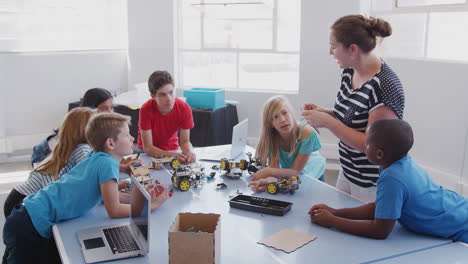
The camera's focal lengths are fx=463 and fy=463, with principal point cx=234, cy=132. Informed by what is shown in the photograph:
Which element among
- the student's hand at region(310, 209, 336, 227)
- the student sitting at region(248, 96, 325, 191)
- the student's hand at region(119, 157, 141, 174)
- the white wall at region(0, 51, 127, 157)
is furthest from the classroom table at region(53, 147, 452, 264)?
the white wall at region(0, 51, 127, 157)

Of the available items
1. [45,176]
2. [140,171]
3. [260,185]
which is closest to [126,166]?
[140,171]

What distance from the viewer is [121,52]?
6320 millimetres

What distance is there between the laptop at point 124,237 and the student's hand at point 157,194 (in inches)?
8.3

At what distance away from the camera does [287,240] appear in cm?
179

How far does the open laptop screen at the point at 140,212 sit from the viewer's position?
1622mm

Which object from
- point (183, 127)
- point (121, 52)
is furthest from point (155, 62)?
point (183, 127)

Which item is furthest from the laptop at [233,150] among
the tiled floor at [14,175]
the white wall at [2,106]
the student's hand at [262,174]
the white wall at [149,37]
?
the white wall at [2,106]

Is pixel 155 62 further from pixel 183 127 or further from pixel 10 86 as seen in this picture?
pixel 183 127

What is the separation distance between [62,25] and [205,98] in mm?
2166

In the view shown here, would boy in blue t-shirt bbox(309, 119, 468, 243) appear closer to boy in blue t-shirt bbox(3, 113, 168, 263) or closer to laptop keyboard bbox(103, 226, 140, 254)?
laptop keyboard bbox(103, 226, 140, 254)

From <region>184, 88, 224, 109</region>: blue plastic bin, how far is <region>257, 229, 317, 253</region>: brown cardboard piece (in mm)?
3492

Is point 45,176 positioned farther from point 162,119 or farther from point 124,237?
point 162,119

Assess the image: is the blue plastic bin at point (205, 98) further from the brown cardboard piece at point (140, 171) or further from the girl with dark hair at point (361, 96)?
the girl with dark hair at point (361, 96)

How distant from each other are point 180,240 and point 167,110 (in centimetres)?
199
